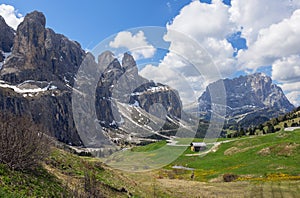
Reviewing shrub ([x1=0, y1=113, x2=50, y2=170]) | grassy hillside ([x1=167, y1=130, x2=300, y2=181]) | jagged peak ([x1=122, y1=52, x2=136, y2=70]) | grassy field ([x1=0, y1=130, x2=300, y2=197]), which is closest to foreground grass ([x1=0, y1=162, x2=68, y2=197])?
grassy field ([x1=0, y1=130, x2=300, y2=197])

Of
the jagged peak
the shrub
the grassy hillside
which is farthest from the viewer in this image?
the grassy hillside

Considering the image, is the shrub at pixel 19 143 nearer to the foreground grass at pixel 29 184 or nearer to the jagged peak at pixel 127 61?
the foreground grass at pixel 29 184

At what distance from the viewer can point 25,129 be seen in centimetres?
1814

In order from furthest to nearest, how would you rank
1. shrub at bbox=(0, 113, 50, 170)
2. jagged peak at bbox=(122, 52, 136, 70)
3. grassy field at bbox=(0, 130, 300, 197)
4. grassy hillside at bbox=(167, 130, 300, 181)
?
grassy hillside at bbox=(167, 130, 300, 181)
grassy field at bbox=(0, 130, 300, 197)
shrub at bbox=(0, 113, 50, 170)
jagged peak at bbox=(122, 52, 136, 70)

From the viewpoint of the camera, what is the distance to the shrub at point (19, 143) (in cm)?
1689

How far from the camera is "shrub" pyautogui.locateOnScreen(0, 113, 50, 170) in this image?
16891 mm

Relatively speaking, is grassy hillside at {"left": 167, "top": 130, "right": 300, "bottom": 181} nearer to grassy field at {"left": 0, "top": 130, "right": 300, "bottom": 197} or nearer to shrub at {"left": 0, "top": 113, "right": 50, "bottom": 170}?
grassy field at {"left": 0, "top": 130, "right": 300, "bottom": 197}

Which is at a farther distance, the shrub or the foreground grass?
the shrub

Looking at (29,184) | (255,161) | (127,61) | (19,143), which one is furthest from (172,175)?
(127,61)

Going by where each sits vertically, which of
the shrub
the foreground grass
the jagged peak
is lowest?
the foreground grass

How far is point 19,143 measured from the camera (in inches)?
684

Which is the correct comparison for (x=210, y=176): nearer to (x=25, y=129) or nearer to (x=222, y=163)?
(x=222, y=163)

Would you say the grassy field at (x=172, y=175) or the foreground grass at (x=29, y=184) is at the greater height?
the foreground grass at (x=29, y=184)

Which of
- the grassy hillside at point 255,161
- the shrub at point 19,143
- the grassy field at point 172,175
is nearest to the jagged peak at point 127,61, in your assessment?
the grassy field at point 172,175
